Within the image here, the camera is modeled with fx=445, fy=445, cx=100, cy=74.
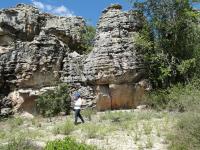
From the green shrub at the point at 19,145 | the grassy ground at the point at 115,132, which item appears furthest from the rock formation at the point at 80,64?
the green shrub at the point at 19,145

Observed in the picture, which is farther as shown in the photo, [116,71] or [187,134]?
[116,71]

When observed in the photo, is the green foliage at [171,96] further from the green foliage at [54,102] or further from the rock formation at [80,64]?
the green foliage at [54,102]

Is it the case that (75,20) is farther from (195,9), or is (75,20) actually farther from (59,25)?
(195,9)

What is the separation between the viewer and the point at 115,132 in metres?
18.4

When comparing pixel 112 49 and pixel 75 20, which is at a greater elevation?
pixel 75 20

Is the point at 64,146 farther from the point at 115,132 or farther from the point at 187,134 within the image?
the point at 115,132

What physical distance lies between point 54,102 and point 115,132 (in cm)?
890

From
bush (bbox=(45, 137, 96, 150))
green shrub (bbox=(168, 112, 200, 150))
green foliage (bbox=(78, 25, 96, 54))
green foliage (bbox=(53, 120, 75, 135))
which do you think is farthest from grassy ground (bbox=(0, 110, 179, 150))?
green foliage (bbox=(78, 25, 96, 54))

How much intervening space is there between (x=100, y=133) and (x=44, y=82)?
11.1 m

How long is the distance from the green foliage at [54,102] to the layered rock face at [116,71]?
5.89 ft

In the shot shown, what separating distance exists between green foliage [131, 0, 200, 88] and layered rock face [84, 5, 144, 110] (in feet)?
2.85

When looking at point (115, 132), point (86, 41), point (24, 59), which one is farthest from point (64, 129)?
point (86, 41)

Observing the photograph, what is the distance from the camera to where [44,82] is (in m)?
28.3

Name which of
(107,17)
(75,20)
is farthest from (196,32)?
(75,20)
